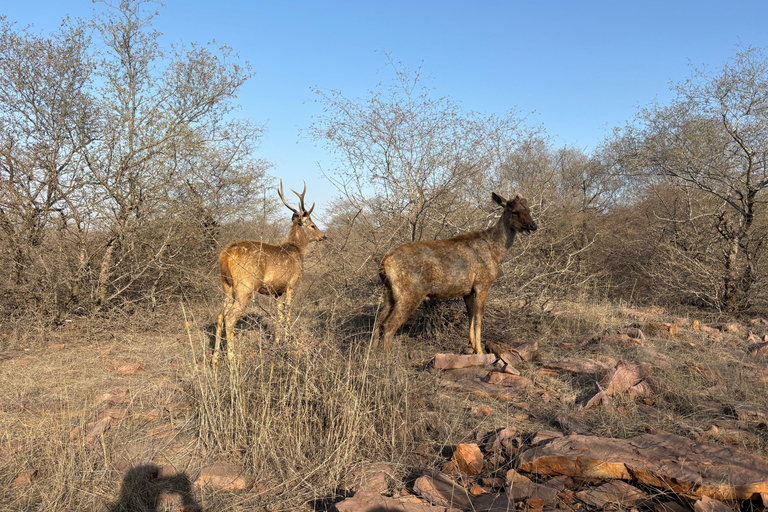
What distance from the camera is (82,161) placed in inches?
383

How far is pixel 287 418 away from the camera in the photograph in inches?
170

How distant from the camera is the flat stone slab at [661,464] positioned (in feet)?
10.9

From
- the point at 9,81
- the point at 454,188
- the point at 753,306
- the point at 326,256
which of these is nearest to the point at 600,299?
the point at 753,306

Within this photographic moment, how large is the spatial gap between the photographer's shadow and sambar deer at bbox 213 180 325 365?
9.97 ft

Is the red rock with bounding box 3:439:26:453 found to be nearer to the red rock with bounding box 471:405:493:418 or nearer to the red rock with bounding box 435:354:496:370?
the red rock with bounding box 471:405:493:418

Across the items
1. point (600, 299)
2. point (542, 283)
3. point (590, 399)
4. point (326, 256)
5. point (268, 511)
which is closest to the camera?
point (268, 511)

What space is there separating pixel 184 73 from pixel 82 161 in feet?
9.42

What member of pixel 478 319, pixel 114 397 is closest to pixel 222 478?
pixel 114 397

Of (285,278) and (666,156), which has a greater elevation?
(666,156)

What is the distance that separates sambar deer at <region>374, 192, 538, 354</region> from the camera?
724cm

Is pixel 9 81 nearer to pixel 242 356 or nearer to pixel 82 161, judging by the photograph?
pixel 82 161

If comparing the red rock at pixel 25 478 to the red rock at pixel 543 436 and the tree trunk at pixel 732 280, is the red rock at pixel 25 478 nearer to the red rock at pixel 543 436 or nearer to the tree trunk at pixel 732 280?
the red rock at pixel 543 436

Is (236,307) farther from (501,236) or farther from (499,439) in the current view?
(499,439)

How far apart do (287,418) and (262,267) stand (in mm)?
4189
